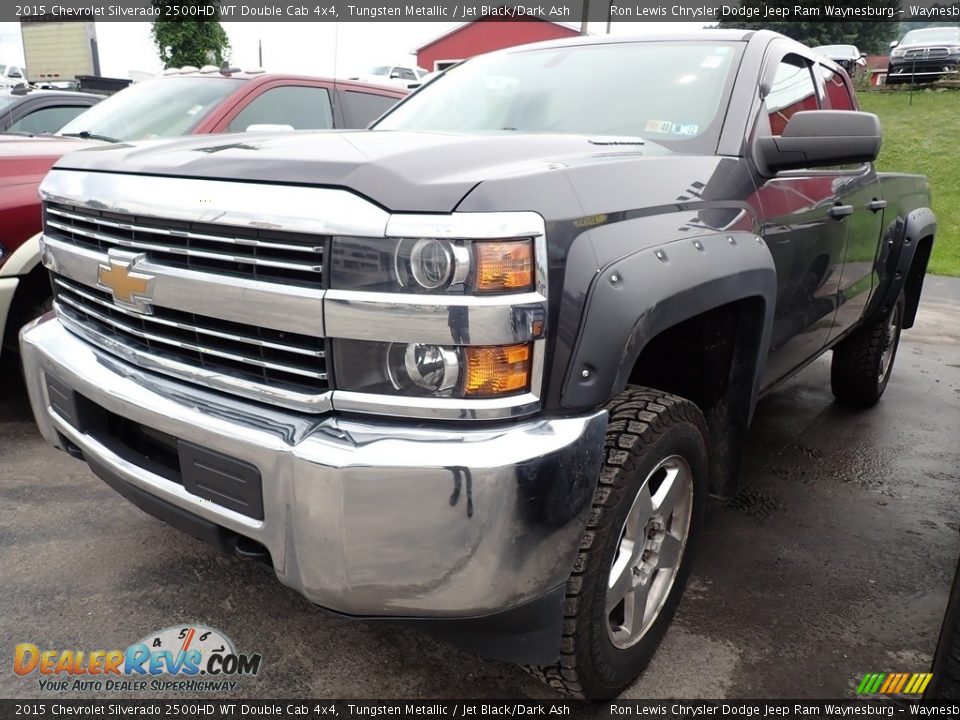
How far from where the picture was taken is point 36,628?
7.04ft

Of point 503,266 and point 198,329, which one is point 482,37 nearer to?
point 198,329

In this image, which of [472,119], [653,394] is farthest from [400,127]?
[653,394]

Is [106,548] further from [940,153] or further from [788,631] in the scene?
[940,153]

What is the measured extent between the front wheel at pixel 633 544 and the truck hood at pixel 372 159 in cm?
66

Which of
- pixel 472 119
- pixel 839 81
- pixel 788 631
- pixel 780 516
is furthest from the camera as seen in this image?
pixel 839 81

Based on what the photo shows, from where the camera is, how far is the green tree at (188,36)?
2752cm

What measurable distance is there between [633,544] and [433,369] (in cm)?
79

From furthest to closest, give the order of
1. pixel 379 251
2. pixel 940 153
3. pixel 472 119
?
pixel 940 153 → pixel 472 119 → pixel 379 251

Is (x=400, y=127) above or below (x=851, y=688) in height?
above

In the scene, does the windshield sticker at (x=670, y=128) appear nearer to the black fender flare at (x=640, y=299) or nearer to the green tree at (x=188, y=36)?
the black fender flare at (x=640, y=299)

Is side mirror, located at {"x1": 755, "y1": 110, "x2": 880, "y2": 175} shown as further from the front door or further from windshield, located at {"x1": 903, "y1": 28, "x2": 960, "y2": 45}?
windshield, located at {"x1": 903, "y1": 28, "x2": 960, "y2": 45}

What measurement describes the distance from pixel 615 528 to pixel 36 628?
1.72 m

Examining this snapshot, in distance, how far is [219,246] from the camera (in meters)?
1.58

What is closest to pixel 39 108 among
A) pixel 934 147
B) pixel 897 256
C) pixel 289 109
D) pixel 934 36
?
pixel 289 109
